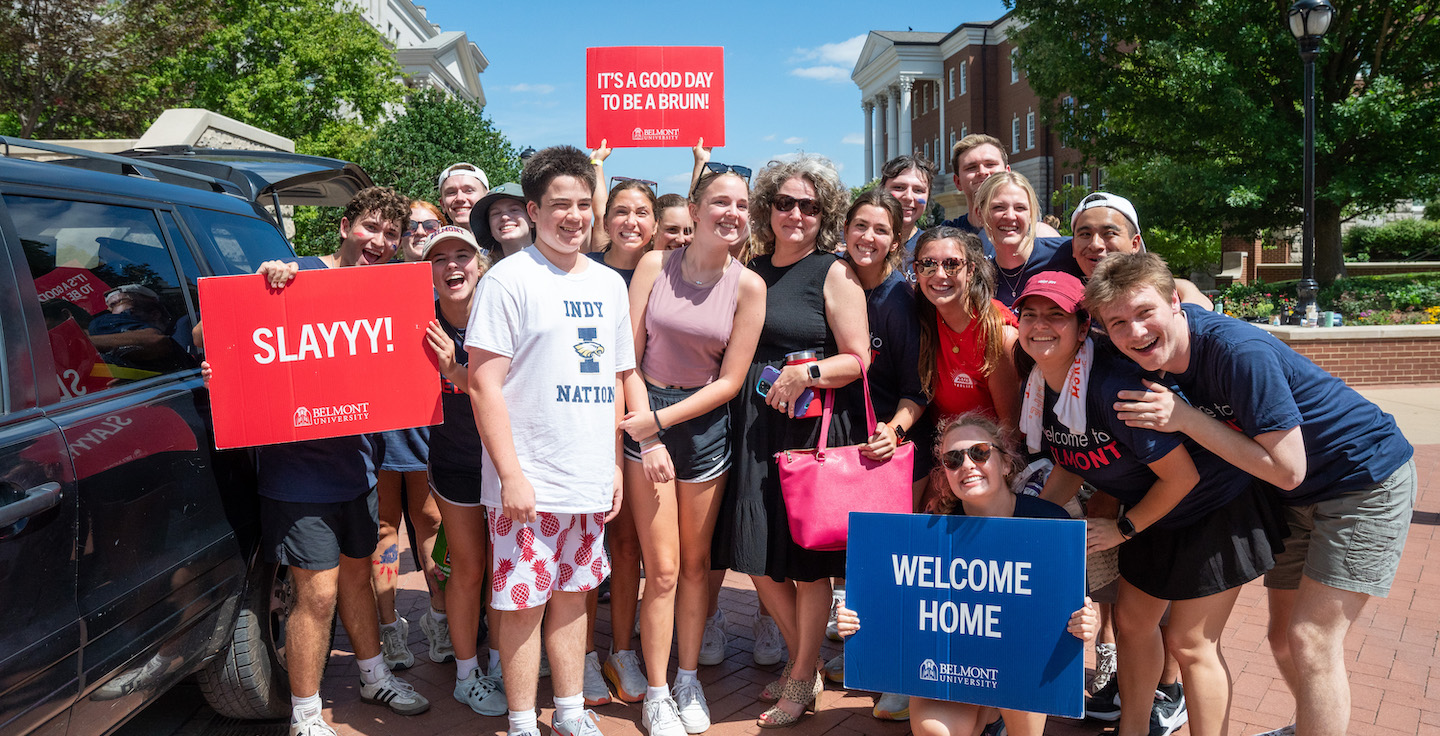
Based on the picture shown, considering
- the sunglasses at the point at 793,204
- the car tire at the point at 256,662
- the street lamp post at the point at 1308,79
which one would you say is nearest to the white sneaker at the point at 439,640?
the car tire at the point at 256,662

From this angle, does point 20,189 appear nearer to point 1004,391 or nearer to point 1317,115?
point 1004,391

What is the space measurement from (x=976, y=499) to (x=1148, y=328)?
812 millimetres

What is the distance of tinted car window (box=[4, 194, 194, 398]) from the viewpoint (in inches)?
98.5

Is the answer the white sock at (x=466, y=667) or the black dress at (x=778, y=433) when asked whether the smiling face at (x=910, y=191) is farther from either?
the white sock at (x=466, y=667)

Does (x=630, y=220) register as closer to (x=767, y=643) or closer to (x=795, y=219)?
(x=795, y=219)

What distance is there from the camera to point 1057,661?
2930mm

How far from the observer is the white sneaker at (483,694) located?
3.86m

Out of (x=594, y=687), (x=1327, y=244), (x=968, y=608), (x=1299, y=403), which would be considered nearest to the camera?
(x=1299, y=403)

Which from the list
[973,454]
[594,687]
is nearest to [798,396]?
[973,454]

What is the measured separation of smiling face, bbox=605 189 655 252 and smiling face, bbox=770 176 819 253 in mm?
971

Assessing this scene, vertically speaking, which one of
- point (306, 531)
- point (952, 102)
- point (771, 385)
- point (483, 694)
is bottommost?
point (483, 694)

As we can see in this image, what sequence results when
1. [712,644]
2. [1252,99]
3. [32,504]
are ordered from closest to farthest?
[32,504] < [712,644] < [1252,99]

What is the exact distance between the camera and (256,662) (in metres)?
3.34

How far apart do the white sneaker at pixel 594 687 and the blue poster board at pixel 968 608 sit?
4.40ft
